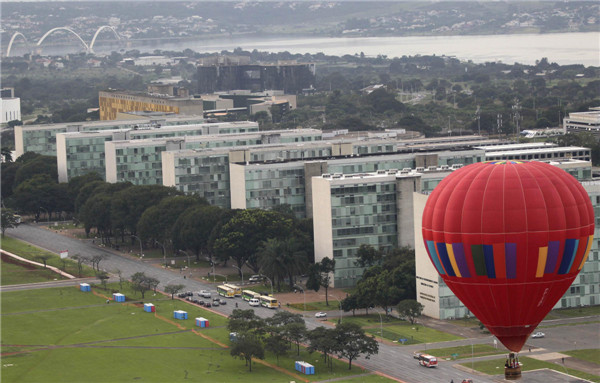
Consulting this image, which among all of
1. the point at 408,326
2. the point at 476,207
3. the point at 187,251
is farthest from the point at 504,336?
the point at 187,251

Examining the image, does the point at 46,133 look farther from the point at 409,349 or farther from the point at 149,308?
the point at 409,349

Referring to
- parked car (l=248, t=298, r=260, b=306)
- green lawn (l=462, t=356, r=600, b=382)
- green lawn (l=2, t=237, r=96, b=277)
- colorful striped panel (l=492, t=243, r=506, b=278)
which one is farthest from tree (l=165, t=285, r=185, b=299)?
colorful striped panel (l=492, t=243, r=506, b=278)

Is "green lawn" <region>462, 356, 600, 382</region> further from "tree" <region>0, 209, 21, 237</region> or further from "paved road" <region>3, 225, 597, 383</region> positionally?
"tree" <region>0, 209, 21, 237</region>

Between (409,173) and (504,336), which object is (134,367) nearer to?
(504,336)

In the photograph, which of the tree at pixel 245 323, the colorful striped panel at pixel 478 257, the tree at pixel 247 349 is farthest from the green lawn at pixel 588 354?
the tree at pixel 245 323

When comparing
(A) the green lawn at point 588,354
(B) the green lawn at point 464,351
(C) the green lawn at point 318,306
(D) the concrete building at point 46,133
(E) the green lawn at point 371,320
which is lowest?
(A) the green lawn at point 588,354

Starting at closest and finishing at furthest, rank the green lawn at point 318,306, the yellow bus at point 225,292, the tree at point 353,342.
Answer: the tree at point 353,342, the green lawn at point 318,306, the yellow bus at point 225,292

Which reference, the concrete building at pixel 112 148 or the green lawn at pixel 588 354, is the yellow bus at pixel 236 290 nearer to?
the green lawn at pixel 588 354
